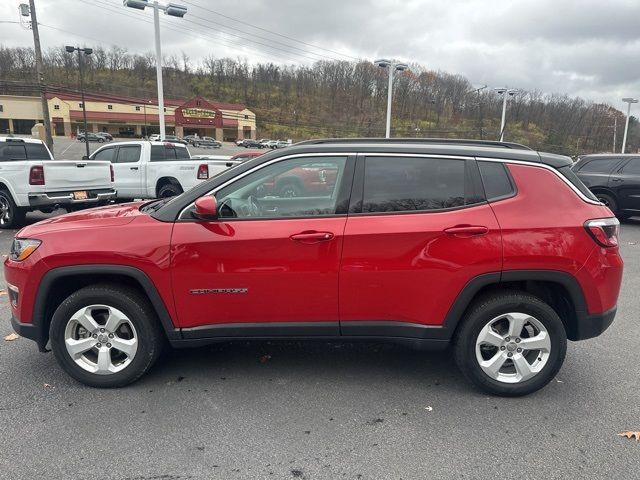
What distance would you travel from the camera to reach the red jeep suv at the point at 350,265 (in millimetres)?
3043

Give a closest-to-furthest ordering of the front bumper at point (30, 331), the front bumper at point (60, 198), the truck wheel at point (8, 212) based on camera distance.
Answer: the front bumper at point (30, 331)
the front bumper at point (60, 198)
the truck wheel at point (8, 212)

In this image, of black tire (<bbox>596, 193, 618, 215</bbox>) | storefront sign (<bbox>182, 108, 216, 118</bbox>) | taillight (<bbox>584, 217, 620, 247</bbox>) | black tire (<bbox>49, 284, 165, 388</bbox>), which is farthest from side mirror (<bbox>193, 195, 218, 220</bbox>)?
storefront sign (<bbox>182, 108, 216, 118</bbox>)

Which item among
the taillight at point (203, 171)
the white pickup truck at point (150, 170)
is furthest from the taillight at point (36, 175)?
the taillight at point (203, 171)

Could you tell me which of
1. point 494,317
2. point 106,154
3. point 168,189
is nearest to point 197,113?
point 106,154

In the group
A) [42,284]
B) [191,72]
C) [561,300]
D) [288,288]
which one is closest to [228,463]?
[288,288]

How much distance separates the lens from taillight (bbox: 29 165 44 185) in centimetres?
910

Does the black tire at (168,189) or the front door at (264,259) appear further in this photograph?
the black tire at (168,189)

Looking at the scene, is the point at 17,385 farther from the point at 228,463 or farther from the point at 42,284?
the point at 228,463

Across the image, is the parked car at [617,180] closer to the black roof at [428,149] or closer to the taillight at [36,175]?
the black roof at [428,149]

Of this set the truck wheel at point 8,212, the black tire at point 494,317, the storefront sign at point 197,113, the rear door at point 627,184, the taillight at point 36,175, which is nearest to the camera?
the black tire at point 494,317

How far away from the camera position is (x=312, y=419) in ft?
9.66

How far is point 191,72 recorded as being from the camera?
379 ft

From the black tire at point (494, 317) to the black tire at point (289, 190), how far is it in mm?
1482

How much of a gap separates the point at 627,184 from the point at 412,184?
10627mm
